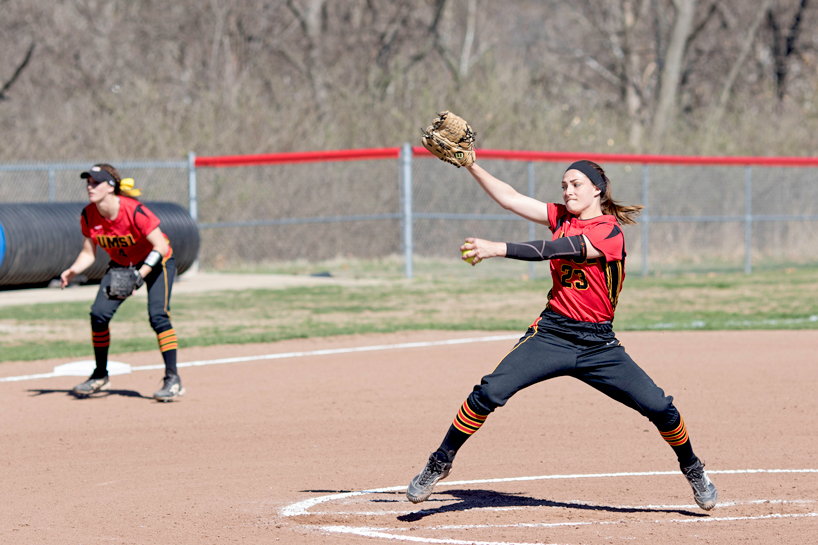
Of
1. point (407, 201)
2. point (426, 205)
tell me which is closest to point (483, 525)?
point (407, 201)

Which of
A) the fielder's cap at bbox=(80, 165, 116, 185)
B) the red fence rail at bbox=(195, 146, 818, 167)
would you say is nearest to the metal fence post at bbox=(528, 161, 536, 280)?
the red fence rail at bbox=(195, 146, 818, 167)

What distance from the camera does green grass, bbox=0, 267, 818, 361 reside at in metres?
12.8

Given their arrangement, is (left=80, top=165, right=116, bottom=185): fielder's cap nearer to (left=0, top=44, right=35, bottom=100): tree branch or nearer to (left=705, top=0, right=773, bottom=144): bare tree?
(left=0, top=44, right=35, bottom=100): tree branch

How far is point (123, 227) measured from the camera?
840cm

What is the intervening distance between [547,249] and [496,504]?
1.53m

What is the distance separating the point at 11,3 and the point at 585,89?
2494cm

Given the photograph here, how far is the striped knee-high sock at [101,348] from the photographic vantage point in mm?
8695

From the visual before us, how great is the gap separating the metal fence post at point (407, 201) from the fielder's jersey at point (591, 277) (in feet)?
45.1

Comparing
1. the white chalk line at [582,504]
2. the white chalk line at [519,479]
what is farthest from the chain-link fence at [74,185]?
the white chalk line at [582,504]

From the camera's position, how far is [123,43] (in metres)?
34.7

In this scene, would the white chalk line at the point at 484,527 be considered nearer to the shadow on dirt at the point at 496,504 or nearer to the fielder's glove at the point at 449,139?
the shadow on dirt at the point at 496,504

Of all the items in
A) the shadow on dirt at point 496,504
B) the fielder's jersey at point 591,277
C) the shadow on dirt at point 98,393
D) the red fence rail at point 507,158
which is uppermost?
the red fence rail at point 507,158

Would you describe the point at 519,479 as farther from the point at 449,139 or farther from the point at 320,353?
the point at 320,353

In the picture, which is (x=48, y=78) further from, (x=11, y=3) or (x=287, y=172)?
(x=287, y=172)
